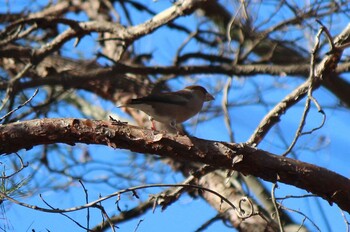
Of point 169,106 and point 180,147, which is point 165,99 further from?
point 180,147

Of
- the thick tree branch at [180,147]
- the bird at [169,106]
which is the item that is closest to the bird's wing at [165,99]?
the bird at [169,106]

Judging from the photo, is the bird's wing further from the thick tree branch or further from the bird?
the thick tree branch

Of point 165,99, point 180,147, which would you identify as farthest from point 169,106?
point 180,147

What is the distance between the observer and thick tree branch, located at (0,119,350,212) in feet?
10.4

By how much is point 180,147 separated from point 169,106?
5.46 feet

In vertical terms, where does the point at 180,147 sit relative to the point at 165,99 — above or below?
below

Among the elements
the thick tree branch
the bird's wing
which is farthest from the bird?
the thick tree branch

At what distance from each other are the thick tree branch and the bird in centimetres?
144

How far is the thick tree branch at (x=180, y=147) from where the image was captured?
3158mm

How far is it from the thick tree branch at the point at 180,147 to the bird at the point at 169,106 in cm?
144

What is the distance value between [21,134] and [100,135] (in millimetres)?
356

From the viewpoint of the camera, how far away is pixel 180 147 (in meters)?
3.21

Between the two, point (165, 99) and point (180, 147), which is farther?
point (165, 99)

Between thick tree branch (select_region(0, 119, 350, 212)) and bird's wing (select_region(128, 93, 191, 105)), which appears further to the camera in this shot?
bird's wing (select_region(128, 93, 191, 105))
